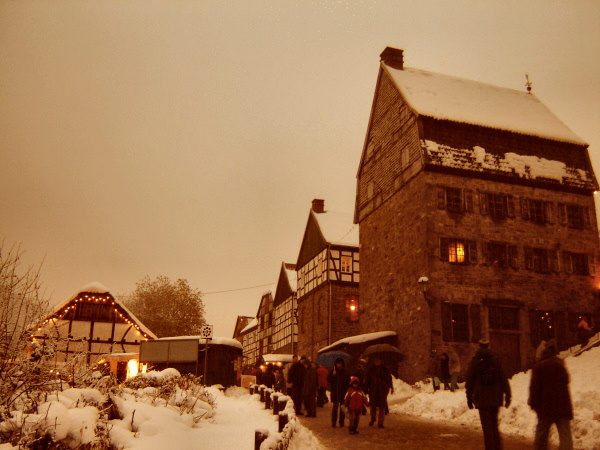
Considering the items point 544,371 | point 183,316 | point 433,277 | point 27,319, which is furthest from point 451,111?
point 183,316

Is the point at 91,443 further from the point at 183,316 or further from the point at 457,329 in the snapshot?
the point at 183,316

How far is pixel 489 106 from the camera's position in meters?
30.0

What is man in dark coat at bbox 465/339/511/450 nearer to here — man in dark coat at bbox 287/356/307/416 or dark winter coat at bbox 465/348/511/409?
dark winter coat at bbox 465/348/511/409

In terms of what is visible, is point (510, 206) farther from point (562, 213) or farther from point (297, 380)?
point (297, 380)

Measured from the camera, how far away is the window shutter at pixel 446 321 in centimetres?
2375

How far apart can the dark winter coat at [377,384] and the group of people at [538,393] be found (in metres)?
4.74

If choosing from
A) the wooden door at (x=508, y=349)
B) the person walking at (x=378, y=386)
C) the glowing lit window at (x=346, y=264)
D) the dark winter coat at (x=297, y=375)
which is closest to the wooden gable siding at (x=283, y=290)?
the glowing lit window at (x=346, y=264)

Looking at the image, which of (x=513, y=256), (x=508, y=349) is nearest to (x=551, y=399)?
(x=508, y=349)

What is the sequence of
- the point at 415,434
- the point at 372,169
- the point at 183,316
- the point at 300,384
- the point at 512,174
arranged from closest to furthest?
1. the point at 415,434
2. the point at 300,384
3. the point at 512,174
4. the point at 372,169
5. the point at 183,316

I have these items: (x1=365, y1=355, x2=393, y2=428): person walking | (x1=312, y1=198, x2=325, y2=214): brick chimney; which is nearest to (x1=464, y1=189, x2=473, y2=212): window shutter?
(x1=365, y1=355, x2=393, y2=428): person walking

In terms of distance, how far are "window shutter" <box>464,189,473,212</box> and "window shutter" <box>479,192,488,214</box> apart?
1.54 feet

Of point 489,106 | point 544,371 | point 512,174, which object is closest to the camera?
point 544,371

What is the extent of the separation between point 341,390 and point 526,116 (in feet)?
73.5

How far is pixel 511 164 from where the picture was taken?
1070 inches
